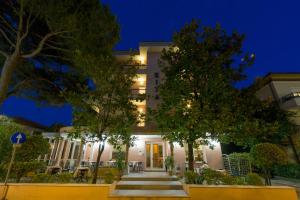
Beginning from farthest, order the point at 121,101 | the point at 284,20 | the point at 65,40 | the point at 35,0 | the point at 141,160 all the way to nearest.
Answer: the point at 284,20 < the point at 141,160 < the point at 65,40 < the point at 35,0 < the point at 121,101

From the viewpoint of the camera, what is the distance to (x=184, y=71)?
9.79 metres

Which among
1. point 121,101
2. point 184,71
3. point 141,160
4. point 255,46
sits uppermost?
point 255,46

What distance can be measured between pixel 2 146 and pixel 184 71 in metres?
12.0

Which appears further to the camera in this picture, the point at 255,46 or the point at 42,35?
the point at 255,46

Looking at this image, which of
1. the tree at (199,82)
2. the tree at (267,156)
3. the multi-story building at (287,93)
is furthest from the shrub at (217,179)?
the multi-story building at (287,93)

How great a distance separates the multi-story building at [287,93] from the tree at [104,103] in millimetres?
15828

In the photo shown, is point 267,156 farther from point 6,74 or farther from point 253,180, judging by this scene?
point 6,74

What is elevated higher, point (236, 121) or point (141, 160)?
point (236, 121)

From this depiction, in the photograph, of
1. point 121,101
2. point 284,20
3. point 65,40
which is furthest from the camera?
point 284,20

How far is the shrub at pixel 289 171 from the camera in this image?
1193 cm

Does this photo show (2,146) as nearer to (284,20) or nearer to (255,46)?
(255,46)

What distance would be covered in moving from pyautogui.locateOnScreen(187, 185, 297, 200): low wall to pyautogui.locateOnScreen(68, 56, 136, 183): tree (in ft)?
14.6

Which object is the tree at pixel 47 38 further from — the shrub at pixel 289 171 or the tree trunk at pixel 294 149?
the tree trunk at pixel 294 149

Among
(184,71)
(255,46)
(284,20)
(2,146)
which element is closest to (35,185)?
(2,146)
